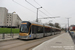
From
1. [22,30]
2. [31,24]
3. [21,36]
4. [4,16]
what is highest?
[4,16]

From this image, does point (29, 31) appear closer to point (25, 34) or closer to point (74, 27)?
point (25, 34)

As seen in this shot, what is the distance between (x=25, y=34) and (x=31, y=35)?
4.12 feet

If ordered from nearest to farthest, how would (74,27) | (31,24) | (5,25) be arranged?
1. (31,24)
2. (74,27)
3. (5,25)

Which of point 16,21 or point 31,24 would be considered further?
point 16,21

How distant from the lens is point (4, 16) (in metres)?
69.1

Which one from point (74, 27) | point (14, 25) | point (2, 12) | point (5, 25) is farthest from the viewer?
point (14, 25)

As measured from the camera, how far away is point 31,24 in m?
15.7

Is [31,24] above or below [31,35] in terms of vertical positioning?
above

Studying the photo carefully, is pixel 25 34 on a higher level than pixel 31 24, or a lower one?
lower

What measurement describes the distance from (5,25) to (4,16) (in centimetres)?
972

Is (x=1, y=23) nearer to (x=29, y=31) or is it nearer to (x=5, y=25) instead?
(x=5, y=25)

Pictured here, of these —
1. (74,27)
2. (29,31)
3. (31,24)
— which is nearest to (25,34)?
(29,31)

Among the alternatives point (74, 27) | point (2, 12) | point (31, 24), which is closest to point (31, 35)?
point (31, 24)

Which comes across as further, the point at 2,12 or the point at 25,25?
the point at 2,12
